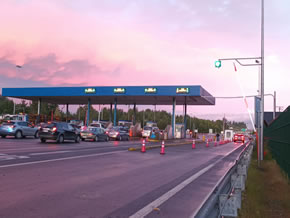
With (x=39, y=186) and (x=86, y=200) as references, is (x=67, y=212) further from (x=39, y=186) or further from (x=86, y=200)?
(x=39, y=186)

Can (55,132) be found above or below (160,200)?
above

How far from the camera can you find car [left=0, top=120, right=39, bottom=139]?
2738 centimetres

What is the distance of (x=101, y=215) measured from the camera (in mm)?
5914

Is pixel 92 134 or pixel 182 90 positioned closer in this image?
pixel 92 134

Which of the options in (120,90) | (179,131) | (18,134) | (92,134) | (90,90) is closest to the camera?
(18,134)

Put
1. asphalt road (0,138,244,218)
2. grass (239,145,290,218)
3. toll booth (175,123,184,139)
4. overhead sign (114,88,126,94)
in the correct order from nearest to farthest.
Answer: asphalt road (0,138,244,218) → grass (239,145,290,218) → overhead sign (114,88,126,94) → toll booth (175,123,184,139)

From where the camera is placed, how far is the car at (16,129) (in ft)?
89.8

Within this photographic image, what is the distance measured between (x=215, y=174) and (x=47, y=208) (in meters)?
7.79

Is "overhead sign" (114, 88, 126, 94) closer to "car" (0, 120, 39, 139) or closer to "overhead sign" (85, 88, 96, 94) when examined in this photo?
"overhead sign" (85, 88, 96, 94)

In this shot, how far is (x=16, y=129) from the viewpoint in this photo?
27656 mm

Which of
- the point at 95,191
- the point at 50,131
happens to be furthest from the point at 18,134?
the point at 95,191

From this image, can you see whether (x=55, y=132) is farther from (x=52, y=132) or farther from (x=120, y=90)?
(x=120, y=90)

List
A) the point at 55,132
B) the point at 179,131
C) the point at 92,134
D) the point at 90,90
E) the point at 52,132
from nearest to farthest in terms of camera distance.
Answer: the point at 52,132 < the point at 55,132 < the point at 92,134 < the point at 90,90 < the point at 179,131

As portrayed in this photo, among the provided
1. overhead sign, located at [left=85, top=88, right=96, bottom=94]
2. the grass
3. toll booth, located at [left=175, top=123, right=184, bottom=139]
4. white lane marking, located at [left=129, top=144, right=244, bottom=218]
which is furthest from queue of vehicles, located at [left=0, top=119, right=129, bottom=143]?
toll booth, located at [left=175, top=123, right=184, bottom=139]
